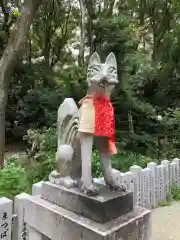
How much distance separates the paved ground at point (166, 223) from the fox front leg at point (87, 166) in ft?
6.22

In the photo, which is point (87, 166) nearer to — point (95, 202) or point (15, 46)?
point (95, 202)

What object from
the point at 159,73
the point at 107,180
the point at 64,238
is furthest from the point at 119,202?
the point at 159,73

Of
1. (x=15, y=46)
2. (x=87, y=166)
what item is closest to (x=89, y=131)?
(x=87, y=166)

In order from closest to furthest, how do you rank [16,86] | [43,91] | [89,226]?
1. [89,226]
2. [43,91]
3. [16,86]

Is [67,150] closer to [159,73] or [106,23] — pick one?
[106,23]

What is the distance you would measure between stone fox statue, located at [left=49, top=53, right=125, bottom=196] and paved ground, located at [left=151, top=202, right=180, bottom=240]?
5.91ft

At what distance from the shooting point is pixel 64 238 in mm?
2254

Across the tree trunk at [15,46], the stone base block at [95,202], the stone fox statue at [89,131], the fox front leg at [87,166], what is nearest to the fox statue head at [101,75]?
the stone fox statue at [89,131]

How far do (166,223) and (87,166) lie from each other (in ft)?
8.30

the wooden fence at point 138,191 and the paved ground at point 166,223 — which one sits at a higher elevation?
the wooden fence at point 138,191

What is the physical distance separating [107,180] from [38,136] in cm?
478

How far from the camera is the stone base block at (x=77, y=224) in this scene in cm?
204

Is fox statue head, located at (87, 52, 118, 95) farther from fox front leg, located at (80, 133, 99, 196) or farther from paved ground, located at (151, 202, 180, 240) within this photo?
paved ground, located at (151, 202, 180, 240)

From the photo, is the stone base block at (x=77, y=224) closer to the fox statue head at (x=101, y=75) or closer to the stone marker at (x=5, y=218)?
the stone marker at (x=5, y=218)
